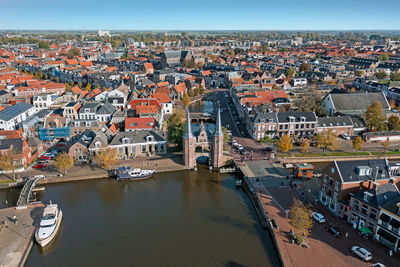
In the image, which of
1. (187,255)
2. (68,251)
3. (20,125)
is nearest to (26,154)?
(20,125)

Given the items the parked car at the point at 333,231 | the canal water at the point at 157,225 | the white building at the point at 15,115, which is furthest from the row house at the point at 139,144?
the parked car at the point at 333,231

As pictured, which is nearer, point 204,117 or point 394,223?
point 394,223

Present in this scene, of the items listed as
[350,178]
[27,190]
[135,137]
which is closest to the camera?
[350,178]

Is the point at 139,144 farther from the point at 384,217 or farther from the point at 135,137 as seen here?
the point at 384,217

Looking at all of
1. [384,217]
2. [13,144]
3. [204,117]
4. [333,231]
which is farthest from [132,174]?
[204,117]

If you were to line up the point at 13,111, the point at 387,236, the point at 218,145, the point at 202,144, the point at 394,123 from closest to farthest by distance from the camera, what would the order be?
the point at 387,236
the point at 218,145
the point at 202,144
the point at 394,123
the point at 13,111
